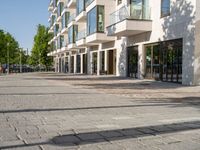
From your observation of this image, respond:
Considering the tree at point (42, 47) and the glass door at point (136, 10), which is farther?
the tree at point (42, 47)

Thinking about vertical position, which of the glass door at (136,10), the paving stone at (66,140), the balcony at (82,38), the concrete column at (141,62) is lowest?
the paving stone at (66,140)

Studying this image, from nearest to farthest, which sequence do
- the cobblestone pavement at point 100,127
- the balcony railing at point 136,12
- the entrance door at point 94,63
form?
the cobblestone pavement at point 100,127, the balcony railing at point 136,12, the entrance door at point 94,63

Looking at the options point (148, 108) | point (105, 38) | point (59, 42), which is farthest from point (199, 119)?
point (59, 42)

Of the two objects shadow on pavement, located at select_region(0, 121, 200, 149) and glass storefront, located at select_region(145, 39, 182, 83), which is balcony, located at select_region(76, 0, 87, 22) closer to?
glass storefront, located at select_region(145, 39, 182, 83)

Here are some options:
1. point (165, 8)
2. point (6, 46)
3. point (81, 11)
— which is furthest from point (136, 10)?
point (6, 46)

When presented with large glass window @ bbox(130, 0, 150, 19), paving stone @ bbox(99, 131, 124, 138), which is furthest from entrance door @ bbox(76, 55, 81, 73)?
paving stone @ bbox(99, 131, 124, 138)

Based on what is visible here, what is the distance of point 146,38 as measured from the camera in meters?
24.4

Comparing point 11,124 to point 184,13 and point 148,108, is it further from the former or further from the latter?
point 184,13

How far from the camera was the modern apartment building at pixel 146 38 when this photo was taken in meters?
18.2

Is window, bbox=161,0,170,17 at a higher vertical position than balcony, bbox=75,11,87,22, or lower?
lower

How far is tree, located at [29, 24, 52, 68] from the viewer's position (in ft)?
263

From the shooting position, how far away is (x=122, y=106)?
9.78 metres

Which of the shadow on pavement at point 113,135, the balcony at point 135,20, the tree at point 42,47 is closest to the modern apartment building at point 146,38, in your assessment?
the balcony at point 135,20

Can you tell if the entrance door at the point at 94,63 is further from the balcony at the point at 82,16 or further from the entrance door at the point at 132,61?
the entrance door at the point at 132,61
